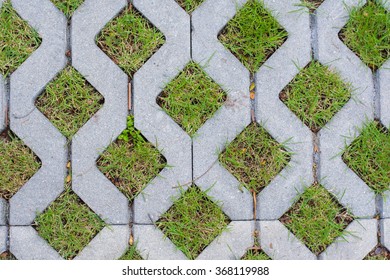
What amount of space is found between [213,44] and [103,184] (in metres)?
0.72

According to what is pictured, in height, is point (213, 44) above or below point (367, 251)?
above

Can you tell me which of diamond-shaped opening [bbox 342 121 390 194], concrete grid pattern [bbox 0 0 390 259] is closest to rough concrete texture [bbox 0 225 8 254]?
concrete grid pattern [bbox 0 0 390 259]

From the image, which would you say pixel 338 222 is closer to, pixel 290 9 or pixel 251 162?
pixel 251 162

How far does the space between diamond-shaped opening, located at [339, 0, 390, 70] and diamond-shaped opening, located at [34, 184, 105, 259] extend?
1260 mm

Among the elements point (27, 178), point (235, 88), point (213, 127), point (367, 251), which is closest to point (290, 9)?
point (235, 88)

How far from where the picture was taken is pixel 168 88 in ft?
7.50

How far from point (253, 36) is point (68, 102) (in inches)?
31.6

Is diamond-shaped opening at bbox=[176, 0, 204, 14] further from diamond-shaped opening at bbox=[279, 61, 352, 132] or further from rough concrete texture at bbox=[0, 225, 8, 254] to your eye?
rough concrete texture at bbox=[0, 225, 8, 254]

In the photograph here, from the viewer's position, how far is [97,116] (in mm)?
2268

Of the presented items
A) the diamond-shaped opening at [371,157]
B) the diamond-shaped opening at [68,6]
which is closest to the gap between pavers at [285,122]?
the diamond-shaped opening at [371,157]

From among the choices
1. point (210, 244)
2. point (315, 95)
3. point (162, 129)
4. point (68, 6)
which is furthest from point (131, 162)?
point (315, 95)

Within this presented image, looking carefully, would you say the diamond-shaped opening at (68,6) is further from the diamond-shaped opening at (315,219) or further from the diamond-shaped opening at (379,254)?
the diamond-shaped opening at (379,254)

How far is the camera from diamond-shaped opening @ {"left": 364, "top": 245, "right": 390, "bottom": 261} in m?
2.31

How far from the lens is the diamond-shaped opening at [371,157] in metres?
2.29
